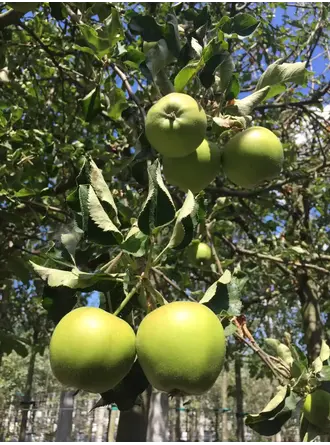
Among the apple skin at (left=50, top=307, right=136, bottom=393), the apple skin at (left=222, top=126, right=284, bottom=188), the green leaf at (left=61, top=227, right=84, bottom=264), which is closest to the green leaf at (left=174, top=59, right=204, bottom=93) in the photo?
the apple skin at (left=222, top=126, right=284, bottom=188)

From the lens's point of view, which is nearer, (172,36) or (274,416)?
(274,416)

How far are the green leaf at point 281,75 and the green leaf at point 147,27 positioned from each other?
1.44 feet

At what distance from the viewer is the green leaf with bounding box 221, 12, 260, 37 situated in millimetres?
1846

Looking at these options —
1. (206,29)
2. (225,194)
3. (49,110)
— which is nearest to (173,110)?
(206,29)

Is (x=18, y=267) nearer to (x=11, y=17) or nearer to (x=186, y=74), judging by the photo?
(x=11, y=17)

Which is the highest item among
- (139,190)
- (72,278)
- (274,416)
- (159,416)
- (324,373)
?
(139,190)

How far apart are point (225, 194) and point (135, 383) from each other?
2090 millimetres

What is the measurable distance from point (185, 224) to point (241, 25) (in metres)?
1.07

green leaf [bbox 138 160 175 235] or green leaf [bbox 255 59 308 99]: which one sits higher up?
green leaf [bbox 255 59 308 99]

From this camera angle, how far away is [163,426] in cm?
700

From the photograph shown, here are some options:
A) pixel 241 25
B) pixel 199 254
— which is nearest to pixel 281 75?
pixel 241 25

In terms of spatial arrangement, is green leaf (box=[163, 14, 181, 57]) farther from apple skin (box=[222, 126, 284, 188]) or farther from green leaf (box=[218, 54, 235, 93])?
apple skin (box=[222, 126, 284, 188])

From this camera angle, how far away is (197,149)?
1.60 metres

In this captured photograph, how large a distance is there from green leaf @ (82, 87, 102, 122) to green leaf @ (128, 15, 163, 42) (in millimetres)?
632
